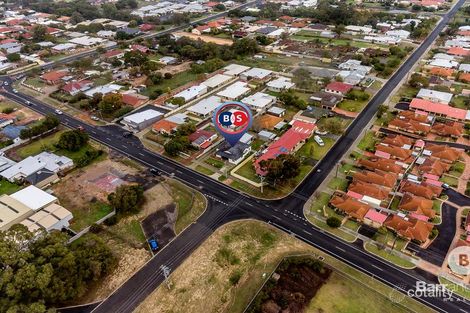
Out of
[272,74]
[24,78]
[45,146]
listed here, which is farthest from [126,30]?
[45,146]

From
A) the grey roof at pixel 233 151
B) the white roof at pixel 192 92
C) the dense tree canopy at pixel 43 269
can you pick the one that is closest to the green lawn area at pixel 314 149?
the grey roof at pixel 233 151

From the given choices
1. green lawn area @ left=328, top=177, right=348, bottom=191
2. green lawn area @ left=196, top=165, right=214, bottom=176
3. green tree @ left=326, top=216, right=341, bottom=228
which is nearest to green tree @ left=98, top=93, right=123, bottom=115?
green lawn area @ left=196, top=165, right=214, bottom=176

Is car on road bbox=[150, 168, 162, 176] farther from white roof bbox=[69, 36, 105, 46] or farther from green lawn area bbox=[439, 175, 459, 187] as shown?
white roof bbox=[69, 36, 105, 46]

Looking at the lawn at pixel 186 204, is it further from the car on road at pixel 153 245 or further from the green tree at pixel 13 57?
the green tree at pixel 13 57

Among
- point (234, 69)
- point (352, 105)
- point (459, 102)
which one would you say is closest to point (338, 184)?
point (352, 105)

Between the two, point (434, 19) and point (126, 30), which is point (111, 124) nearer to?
point (126, 30)

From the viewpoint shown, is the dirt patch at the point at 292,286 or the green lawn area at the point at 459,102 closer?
the dirt patch at the point at 292,286

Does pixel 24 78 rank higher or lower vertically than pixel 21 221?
lower
